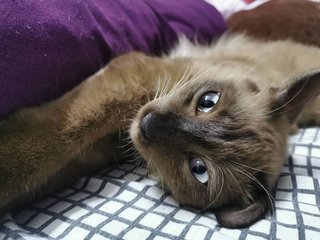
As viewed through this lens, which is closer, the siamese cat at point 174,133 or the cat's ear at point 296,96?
the siamese cat at point 174,133

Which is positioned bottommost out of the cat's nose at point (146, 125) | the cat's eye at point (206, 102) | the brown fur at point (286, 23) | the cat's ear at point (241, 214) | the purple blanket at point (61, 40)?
the cat's ear at point (241, 214)

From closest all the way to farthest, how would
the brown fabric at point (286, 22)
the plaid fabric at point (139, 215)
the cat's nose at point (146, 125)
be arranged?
the plaid fabric at point (139, 215), the cat's nose at point (146, 125), the brown fabric at point (286, 22)

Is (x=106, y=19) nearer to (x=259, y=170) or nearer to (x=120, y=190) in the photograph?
(x=120, y=190)

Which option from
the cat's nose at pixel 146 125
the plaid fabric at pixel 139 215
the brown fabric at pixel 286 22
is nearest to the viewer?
the plaid fabric at pixel 139 215

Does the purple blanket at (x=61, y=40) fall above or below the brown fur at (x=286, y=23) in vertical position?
above

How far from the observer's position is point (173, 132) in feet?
3.86

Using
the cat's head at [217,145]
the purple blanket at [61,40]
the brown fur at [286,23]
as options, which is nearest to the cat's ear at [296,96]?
the cat's head at [217,145]

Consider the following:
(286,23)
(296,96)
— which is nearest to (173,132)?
(296,96)

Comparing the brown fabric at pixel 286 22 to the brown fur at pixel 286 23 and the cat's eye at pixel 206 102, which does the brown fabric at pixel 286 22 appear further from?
the cat's eye at pixel 206 102

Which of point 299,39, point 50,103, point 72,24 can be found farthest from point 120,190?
point 299,39

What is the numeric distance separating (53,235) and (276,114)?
0.79 metres

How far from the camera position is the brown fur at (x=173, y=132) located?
3.80ft

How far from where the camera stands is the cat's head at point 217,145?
3.91 feet

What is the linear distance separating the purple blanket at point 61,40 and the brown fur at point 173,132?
0.05 meters
